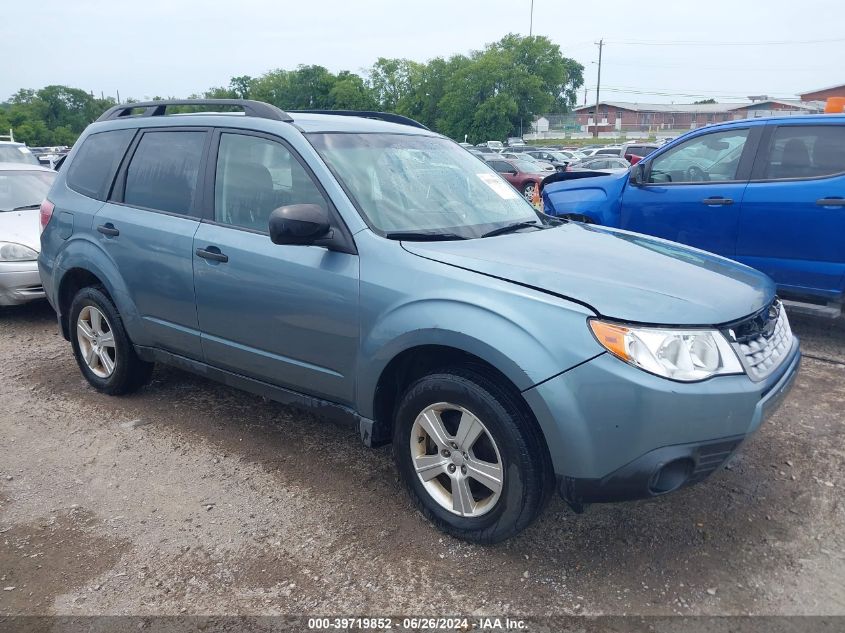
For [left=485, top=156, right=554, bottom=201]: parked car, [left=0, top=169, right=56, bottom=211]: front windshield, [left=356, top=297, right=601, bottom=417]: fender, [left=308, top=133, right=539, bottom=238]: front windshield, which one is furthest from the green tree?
[left=356, top=297, right=601, bottom=417]: fender

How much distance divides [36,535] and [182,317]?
4.28 feet

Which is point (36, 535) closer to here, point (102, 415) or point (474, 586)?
point (102, 415)

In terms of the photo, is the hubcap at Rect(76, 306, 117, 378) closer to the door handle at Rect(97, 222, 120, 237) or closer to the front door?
the door handle at Rect(97, 222, 120, 237)

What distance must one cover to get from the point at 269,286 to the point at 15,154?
12036 millimetres

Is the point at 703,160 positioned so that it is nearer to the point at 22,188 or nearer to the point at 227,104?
the point at 227,104

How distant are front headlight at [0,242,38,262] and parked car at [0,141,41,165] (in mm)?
7189

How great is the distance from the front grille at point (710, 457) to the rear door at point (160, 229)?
2630mm

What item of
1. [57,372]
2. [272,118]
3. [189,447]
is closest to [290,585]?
[189,447]

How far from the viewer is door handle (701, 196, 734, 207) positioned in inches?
218

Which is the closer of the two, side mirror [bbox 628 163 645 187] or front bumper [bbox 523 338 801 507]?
front bumper [bbox 523 338 801 507]

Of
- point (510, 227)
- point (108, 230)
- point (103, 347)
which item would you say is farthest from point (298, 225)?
point (103, 347)

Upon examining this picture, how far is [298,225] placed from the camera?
294 centimetres

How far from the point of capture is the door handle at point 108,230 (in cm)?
413

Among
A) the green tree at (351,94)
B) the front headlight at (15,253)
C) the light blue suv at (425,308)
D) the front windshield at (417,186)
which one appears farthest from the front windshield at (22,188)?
the green tree at (351,94)
